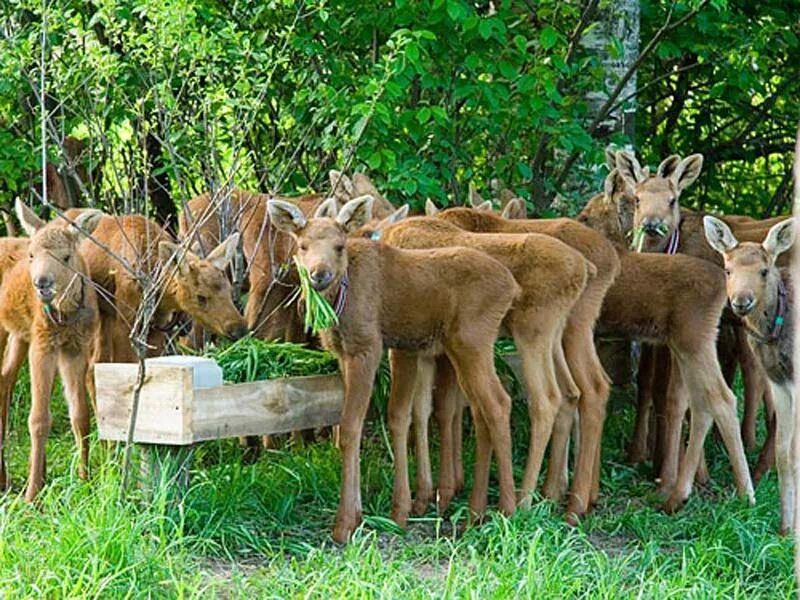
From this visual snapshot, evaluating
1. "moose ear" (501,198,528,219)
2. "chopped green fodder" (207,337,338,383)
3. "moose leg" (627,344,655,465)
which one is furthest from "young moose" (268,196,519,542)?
"moose leg" (627,344,655,465)

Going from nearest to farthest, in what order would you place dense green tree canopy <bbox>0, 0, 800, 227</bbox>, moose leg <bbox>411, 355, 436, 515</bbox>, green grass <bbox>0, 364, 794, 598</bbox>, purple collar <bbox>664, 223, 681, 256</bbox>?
green grass <bbox>0, 364, 794, 598</bbox> → moose leg <bbox>411, 355, 436, 515</bbox> → dense green tree canopy <bbox>0, 0, 800, 227</bbox> → purple collar <bbox>664, 223, 681, 256</bbox>

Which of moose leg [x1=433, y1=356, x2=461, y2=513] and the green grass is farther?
moose leg [x1=433, y1=356, x2=461, y2=513]

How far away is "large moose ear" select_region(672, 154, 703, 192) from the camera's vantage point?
11.2 metres

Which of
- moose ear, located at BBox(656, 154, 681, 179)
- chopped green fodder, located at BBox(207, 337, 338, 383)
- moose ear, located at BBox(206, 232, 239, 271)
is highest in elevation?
moose ear, located at BBox(656, 154, 681, 179)

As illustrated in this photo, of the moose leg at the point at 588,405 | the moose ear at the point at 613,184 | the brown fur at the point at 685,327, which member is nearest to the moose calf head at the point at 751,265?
the brown fur at the point at 685,327

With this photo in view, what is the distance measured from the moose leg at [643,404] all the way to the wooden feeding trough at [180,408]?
10.6 ft

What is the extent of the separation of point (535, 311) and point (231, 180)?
6.66 ft

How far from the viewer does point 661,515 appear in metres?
9.44

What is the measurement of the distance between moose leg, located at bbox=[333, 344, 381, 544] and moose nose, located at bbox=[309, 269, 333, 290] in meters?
0.48

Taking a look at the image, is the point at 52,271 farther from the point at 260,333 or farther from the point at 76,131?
the point at 76,131

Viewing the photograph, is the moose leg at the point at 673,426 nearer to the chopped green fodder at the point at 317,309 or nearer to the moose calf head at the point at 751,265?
the moose calf head at the point at 751,265

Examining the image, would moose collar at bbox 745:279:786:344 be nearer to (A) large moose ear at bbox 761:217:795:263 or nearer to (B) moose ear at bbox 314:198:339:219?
(A) large moose ear at bbox 761:217:795:263

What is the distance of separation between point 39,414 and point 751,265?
14.3ft

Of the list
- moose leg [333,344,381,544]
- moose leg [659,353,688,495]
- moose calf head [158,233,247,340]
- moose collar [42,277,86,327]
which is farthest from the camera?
moose leg [659,353,688,495]
